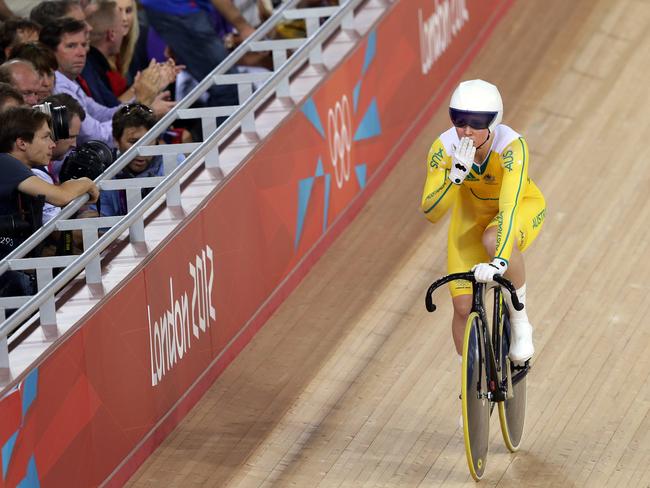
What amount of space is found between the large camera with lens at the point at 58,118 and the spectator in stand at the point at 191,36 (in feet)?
7.57

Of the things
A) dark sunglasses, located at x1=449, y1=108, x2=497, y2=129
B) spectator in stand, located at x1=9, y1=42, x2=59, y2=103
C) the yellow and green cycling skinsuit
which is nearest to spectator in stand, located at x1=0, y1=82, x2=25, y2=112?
spectator in stand, located at x1=9, y1=42, x2=59, y2=103

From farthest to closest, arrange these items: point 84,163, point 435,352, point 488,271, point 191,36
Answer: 1. point 191,36
2. point 435,352
3. point 84,163
4. point 488,271

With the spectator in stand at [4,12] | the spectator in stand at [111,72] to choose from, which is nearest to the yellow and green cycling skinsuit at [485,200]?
the spectator in stand at [111,72]

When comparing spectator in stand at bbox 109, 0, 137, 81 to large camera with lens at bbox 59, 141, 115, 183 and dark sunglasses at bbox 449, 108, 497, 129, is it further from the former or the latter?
dark sunglasses at bbox 449, 108, 497, 129

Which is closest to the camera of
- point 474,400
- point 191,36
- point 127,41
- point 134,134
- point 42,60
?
point 474,400

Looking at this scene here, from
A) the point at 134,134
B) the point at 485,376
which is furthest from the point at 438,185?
the point at 134,134

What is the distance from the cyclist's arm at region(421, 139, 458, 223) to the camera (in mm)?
5332

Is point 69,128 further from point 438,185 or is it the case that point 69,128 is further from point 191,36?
point 191,36

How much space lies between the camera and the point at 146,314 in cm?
576

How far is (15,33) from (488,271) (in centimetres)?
306

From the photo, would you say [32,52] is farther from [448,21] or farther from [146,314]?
[448,21]

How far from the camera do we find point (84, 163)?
5957 mm

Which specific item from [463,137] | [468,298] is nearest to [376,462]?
[468,298]

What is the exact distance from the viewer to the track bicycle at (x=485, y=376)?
5156mm
